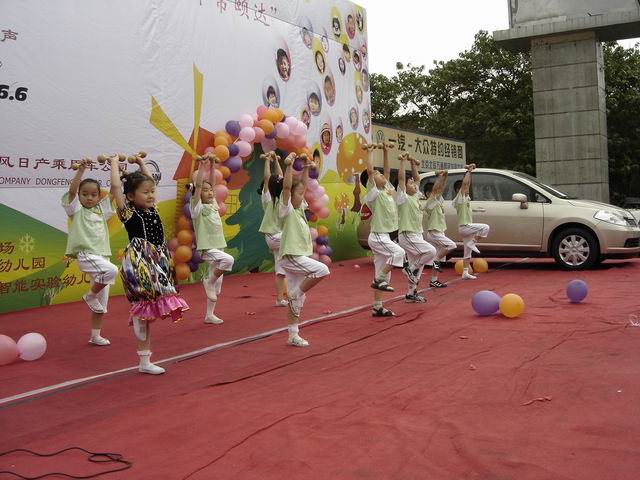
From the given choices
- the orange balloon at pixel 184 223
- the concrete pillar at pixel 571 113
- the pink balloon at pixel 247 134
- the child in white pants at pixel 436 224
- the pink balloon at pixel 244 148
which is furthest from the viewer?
the concrete pillar at pixel 571 113

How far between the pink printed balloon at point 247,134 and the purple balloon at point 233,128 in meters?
0.08

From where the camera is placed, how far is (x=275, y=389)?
4426 mm

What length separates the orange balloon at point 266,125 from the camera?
1170 centimetres

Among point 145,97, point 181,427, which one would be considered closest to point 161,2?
point 145,97

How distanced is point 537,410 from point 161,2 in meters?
8.98

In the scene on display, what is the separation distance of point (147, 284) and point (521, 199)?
24.6ft

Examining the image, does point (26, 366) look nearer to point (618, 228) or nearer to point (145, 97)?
point (145, 97)

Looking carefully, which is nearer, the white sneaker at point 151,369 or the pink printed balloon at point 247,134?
the white sneaker at point 151,369

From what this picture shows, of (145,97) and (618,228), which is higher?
(145,97)

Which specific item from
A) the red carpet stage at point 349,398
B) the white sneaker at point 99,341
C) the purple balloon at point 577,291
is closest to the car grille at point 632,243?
the red carpet stage at point 349,398

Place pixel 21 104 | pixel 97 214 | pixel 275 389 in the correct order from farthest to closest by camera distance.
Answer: pixel 21 104, pixel 97 214, pixel 275 389

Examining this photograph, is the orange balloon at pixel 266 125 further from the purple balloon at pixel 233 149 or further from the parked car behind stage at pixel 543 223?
the parked car behind stage at pixel 543 223

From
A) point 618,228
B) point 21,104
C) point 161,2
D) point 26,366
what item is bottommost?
point 26,366

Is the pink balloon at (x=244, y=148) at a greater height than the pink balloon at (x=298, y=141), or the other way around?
the pink balloon at (x=298, y=141)
